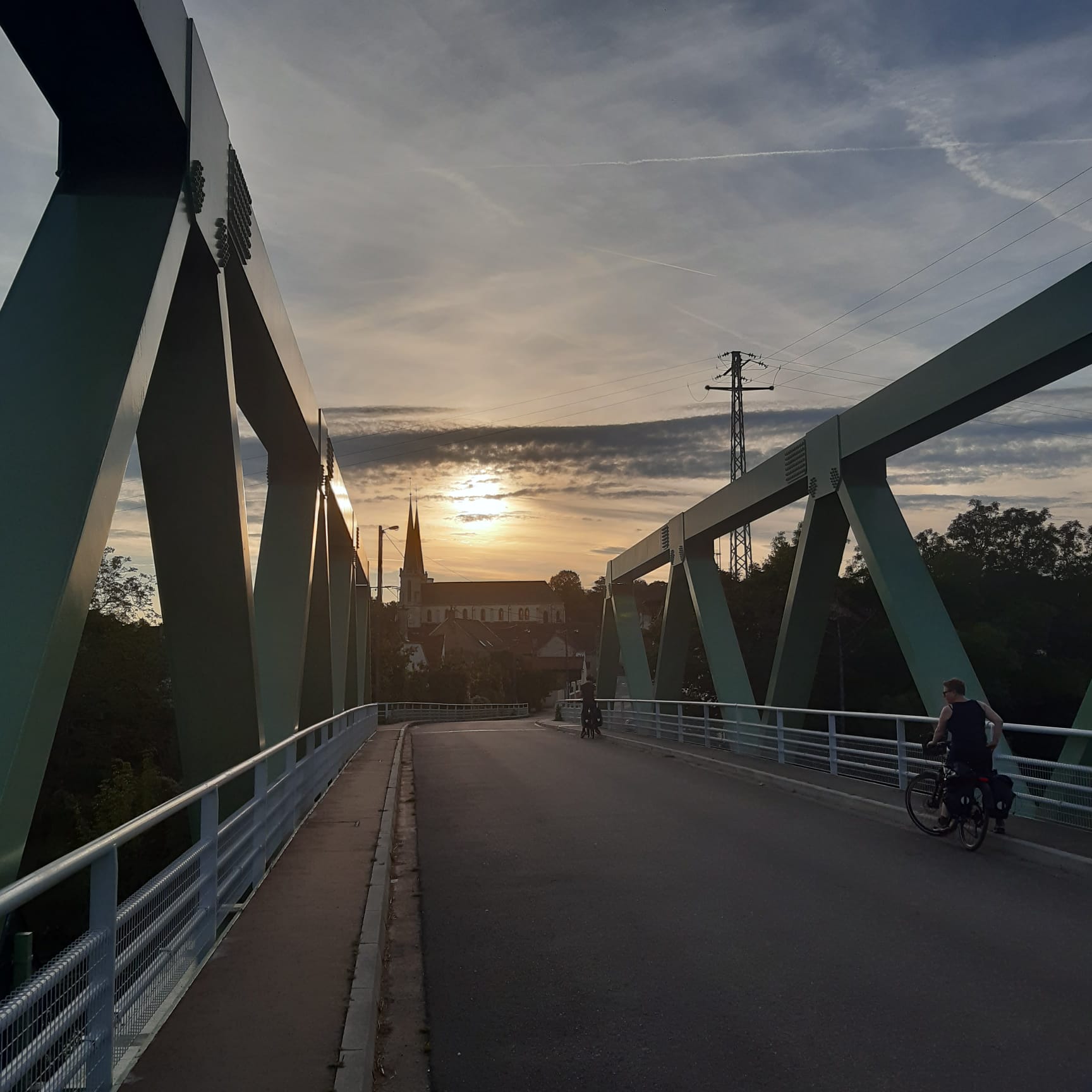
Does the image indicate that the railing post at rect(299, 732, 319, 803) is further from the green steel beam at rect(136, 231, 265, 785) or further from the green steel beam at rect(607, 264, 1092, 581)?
the green steel beam at rect(607, 264, 1092, 581)

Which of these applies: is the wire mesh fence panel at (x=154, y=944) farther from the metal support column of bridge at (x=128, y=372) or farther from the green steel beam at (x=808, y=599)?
the green steel beam at (x=808, y=599)

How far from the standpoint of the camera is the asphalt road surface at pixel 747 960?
4.71m

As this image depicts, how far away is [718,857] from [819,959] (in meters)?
3.29

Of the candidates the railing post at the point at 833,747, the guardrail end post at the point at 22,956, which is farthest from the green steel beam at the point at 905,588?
the guardrail end post at the point at 22,956

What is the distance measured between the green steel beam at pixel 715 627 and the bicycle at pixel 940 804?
424 inches

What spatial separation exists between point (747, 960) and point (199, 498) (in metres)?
5.42

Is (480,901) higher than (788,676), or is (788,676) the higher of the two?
(788,676)

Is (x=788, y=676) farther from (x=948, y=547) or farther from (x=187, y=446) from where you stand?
(x=948, y=547)

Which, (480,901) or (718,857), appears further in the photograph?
(718,857)

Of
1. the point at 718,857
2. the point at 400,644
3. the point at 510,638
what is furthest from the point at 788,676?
the point at 510,638

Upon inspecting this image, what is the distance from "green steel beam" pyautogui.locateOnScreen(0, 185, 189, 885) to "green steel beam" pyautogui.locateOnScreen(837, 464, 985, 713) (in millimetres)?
10109

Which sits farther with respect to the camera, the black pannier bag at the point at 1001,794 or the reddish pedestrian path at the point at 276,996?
the black pannier bag at the point at 1001,794

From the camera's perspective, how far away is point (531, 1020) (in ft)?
17.6

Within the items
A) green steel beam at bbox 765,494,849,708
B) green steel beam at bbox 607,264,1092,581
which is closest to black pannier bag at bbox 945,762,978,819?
green steel beam at bbox 607,264,1092,581
